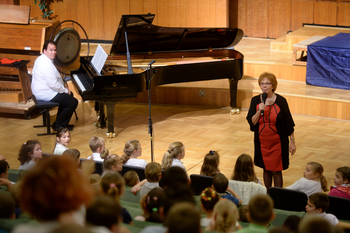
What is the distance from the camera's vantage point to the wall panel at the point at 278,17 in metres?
9.67

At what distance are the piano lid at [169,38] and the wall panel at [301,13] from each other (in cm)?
308

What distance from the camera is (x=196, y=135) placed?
Result: 6.21 meters

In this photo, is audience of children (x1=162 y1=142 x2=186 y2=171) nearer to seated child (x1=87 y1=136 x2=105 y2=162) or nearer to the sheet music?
seated child (x1=87 y1=136 x2=105 y2=162)

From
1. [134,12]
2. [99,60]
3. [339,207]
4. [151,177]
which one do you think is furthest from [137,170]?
[134,12]

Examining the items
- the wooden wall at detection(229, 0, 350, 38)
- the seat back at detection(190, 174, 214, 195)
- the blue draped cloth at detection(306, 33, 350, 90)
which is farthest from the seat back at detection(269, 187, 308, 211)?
the wooden wall at detection(229, 0, 350, 38)

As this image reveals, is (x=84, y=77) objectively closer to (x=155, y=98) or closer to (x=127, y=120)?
(x=127, y=120)

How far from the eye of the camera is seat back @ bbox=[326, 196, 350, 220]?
3.06 meters

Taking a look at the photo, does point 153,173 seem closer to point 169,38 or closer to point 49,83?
point 49,83

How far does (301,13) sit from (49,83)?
589 cm

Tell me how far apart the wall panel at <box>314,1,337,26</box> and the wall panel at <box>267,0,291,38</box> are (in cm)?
62

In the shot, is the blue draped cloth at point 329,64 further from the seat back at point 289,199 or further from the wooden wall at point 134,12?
the seat back at point 289,199

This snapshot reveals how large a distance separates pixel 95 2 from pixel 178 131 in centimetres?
510

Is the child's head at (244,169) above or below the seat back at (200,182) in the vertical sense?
above

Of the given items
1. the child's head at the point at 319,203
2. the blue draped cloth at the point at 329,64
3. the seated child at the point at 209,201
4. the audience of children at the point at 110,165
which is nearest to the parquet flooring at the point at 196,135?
the blue draped cloth at the point at 329,64
